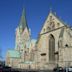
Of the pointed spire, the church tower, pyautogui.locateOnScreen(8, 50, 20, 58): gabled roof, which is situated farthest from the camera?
the pointed spire

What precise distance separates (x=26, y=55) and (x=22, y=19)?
36784 millimetres

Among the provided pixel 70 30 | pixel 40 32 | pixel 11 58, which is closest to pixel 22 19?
pixel 11 58

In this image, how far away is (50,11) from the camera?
8344 centimetres

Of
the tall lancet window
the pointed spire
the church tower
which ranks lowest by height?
the tall lancet window

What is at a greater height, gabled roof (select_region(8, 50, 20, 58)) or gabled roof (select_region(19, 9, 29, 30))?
gabled roof (select_region(19, 9, 29, 30))

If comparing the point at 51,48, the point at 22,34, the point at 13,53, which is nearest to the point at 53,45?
the point at 51,48

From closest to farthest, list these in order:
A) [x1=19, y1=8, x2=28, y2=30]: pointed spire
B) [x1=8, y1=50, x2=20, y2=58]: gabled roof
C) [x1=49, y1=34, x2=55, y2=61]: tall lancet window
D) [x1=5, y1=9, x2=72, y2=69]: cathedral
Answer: [x1=5, y1=9, x2=72, y2=69]: cathedral, [x1=49, y1=34, x2=55, y2=61]: tall lancet window, [x1=8, y1=50, x2=20, y2=58]: gabled roof, [x1=19, y1=8, x2=28, y2=30]: pointed spire

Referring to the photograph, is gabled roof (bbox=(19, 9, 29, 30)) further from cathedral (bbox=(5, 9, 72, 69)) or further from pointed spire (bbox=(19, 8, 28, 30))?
cathedral (bbox=(5, 9, 72, 69))

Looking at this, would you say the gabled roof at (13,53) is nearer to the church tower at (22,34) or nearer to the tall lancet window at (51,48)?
the church tower at (22,34)

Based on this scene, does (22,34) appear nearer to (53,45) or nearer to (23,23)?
(23,23)

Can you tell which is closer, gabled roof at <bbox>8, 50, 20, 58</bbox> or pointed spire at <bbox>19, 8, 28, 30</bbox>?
gabled roof at <bbox>8, 50, 20, 58</bbox>

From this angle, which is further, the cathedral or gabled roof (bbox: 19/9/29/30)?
gabled roof (bbox: 19/9/29/30)

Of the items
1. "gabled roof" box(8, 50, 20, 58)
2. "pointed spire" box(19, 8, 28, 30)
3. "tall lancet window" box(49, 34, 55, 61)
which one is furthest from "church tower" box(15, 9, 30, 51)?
"tall lancet window" box(49, 34, 55, 61)

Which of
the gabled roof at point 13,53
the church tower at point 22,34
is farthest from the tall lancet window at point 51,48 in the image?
the church tower at point 22,34
